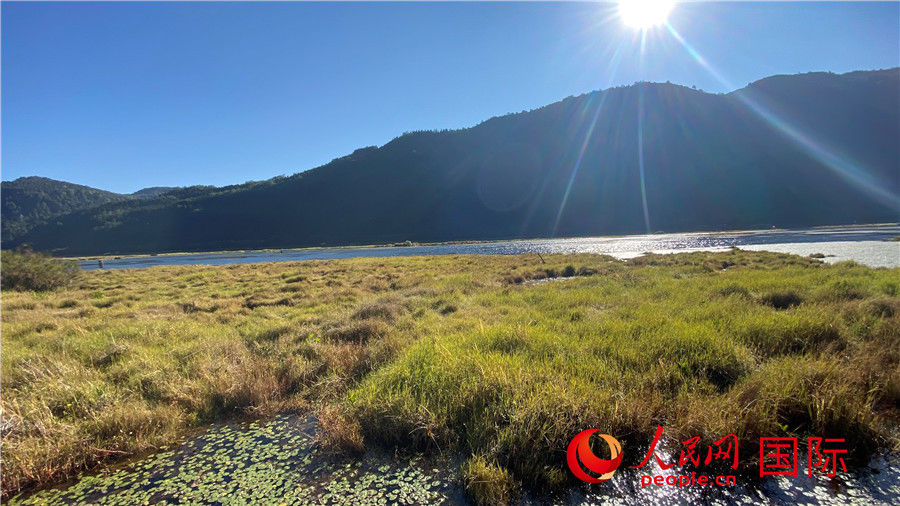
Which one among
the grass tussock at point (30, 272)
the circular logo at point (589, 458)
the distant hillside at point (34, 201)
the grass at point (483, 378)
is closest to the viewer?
the circular logo at point (589, 458)

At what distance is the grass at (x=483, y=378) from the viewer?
181 inches

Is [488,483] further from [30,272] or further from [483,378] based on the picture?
[30,272]

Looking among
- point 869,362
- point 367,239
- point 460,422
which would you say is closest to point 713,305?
point 869,362

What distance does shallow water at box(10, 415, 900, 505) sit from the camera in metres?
3.82

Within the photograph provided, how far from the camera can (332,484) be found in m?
4.22

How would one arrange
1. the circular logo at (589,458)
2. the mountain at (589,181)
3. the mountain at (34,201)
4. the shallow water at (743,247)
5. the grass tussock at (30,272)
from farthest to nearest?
the mountain at (34,201)
the mountain at (589,181)
the shallow water at (743,247)
the grass tussock at (30,272)
the circular logo at (589,458)

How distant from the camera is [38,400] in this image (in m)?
5.79

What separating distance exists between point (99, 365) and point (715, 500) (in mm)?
11376

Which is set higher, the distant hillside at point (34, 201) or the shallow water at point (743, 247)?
the distant hillside at point (34, 201)

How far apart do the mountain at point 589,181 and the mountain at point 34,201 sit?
56.9 ft

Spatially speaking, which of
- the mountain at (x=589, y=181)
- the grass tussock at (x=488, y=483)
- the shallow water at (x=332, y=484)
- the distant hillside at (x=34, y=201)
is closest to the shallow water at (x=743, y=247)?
the shallow water at (x=332, y=484)

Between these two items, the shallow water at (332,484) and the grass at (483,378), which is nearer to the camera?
the shallow water at (332,484)

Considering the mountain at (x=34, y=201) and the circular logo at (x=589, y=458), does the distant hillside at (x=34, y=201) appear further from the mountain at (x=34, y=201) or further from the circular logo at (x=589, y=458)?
the circular logo at (x=589, y=458)

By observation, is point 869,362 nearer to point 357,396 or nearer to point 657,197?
point 357,396
